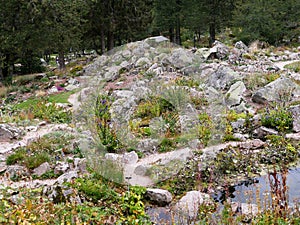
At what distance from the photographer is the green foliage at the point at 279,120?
26.9ft

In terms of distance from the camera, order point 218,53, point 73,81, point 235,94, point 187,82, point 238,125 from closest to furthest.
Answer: point 238,125
point 187,82
point 235,94
point 73,81
point 218,53

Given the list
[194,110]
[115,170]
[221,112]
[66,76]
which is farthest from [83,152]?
[66,76]

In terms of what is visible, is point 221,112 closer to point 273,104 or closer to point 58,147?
point 273,104

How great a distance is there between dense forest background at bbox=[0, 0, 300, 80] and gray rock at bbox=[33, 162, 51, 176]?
38.2 ft

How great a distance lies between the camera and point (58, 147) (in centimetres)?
771

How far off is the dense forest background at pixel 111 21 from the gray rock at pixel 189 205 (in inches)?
552

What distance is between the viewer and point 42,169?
6672mm

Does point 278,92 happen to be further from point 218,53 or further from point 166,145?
point 218,53

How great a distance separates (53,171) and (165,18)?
18795mm

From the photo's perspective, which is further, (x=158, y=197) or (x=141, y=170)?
(x=141, y=170)

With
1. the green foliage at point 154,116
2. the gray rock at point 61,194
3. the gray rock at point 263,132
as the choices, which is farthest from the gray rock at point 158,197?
the gray rock at point 263,132

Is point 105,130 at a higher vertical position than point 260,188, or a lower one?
higher

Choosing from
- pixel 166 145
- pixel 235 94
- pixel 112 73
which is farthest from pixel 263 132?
pixel 112 73

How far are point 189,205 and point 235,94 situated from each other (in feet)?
20.0
